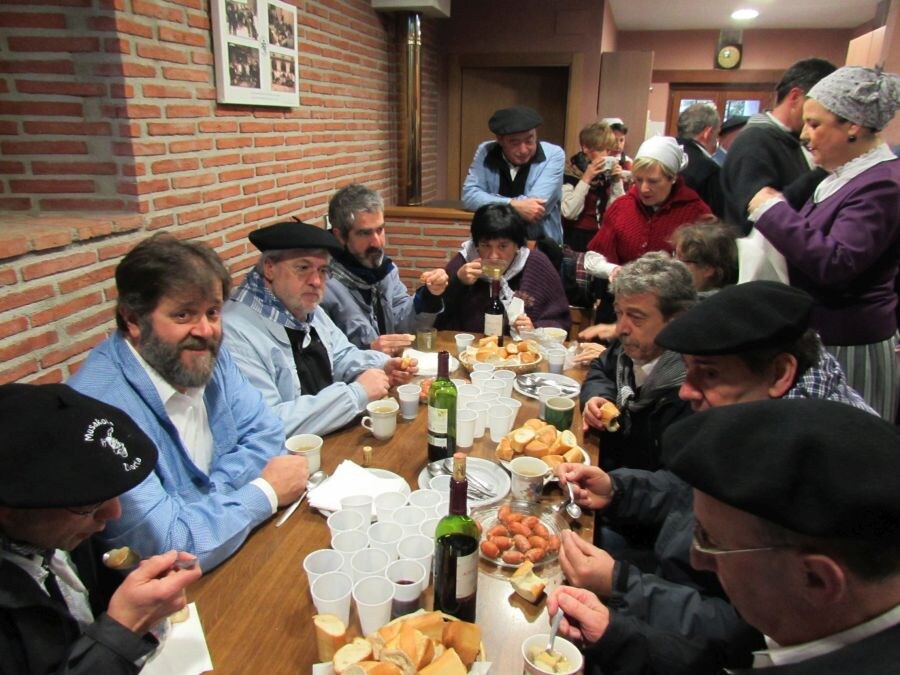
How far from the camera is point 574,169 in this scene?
185 inches

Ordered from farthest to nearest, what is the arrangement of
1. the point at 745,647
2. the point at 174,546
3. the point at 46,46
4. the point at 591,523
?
the point at 46,46
the point at 591,523
the point at 174,546
the point at 745,647


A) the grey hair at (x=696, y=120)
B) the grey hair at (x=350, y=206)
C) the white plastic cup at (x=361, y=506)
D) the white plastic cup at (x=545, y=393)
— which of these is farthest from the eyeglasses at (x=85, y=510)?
→ the grey hair at (x=696, y=120)

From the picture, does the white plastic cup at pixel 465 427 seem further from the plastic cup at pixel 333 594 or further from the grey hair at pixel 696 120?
the grey hair at pixel 696 120

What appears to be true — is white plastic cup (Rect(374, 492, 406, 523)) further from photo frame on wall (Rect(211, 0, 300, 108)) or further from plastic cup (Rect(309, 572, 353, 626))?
photo frame on wall (Rect(211, 0, 300, 108))

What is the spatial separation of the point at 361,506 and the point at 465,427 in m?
0.53

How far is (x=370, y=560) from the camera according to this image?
47.6 inches

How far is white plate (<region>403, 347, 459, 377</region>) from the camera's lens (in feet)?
7.94

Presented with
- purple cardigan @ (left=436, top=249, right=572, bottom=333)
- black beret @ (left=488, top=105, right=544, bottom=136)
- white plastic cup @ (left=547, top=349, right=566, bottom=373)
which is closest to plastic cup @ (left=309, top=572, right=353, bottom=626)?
white plastic cup @ (left=547, top=349, right=566, bottom=373)

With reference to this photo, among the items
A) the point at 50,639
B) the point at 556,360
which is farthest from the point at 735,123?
the point at 50,639

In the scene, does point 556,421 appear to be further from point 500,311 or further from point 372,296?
point 372,296

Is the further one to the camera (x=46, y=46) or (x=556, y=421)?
(x=46, y=46)

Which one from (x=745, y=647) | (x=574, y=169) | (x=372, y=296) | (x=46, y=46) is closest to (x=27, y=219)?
(x=46, y=46)

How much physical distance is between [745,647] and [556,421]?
2.88 ft

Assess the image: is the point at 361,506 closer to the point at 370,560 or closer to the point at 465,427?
the point at 370,560
